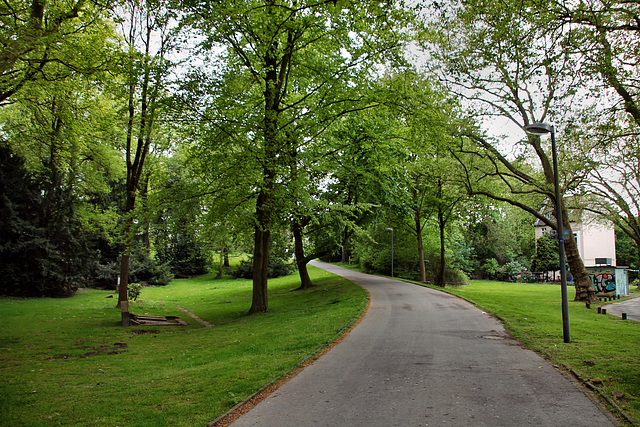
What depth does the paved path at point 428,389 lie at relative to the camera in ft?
17.5

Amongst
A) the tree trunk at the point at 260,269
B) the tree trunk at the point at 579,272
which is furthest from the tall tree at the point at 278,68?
the tree trunk at the point at 579,272

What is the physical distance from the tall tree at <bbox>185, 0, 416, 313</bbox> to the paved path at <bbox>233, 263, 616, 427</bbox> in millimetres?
7769

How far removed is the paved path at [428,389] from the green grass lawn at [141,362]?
0.90 metres

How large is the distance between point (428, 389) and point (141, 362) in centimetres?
690

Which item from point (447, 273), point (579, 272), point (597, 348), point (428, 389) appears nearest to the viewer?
point (428, 389)

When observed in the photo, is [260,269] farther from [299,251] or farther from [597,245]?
[597,245]

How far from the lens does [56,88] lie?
50.9ft

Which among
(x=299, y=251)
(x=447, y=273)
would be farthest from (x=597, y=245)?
(x=299, y=251)

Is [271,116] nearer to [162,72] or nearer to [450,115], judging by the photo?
[162,72]

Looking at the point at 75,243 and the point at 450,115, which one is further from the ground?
the point at 450,115

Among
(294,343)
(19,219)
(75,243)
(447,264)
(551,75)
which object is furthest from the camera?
(447,264)

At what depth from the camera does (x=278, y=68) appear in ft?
59.8

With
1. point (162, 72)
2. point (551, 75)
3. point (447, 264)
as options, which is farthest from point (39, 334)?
point (447, 264)

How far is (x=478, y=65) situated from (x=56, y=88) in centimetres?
1825
